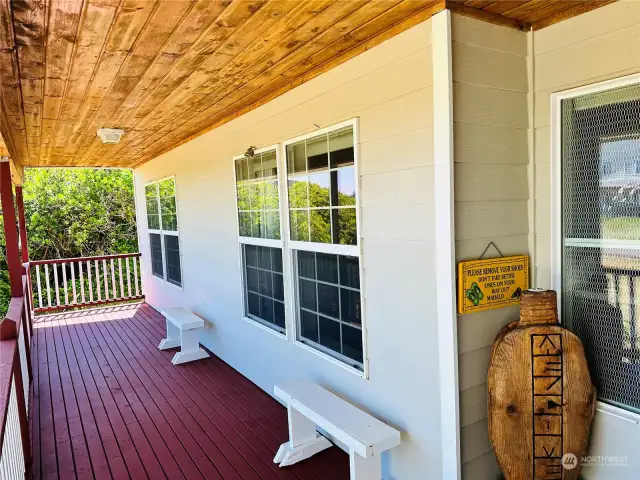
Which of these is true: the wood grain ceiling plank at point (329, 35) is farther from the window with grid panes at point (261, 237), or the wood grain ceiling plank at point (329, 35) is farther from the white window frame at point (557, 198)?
the white window frame at point (557, 198)

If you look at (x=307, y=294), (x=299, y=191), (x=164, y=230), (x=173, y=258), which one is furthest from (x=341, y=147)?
(x=164, y=230)

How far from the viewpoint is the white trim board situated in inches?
75.1

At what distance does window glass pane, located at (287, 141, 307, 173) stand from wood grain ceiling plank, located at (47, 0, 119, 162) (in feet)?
4.36

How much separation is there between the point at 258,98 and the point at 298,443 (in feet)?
8.46

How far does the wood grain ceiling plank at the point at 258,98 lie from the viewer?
2.02m

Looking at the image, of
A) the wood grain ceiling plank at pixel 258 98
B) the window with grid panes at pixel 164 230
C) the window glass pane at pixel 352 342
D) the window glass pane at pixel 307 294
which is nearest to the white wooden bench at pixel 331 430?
the window glass pane at pixel 352 342

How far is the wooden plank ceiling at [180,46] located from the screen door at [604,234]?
0.49m

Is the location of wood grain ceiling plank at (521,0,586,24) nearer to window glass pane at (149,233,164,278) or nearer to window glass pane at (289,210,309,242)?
window glass pane at (289,210,309,242)

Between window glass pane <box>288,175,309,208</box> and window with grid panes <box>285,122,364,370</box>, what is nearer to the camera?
window with grid panes <box>285,122,364,370</box>

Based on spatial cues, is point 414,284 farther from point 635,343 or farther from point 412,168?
point 635,343

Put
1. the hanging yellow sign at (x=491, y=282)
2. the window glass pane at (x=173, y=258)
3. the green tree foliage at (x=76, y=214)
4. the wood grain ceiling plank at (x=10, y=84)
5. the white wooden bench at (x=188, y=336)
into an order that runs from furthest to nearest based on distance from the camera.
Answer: the green tree foliage at (x=76, y=214) → the window glass pane at (x=173, y=258) → the white wooden bench at (x=188, y=336) → the hanging yellow sign at (x=491, y=282) → the wood grain ceiling plank at (x=10, y=84)

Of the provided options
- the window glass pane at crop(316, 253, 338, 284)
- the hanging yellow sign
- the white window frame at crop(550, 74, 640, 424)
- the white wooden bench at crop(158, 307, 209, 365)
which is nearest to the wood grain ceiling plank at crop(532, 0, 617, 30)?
the white window frame at crop(550, 74, 640, 424)

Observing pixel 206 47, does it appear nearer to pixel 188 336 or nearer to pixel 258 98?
pixel 258 98

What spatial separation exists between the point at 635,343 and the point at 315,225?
1.88m
